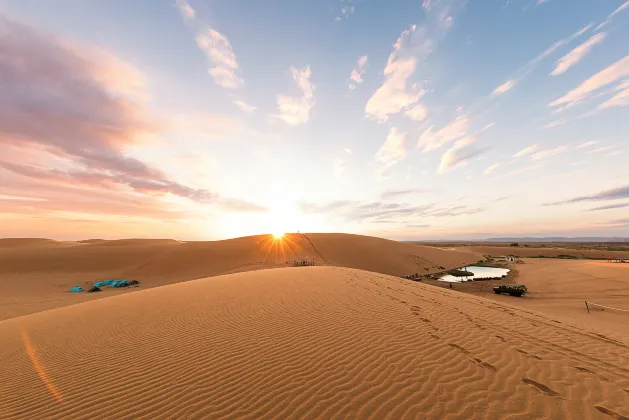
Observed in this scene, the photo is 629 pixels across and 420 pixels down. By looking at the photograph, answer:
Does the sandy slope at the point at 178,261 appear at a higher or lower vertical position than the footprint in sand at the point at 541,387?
higher

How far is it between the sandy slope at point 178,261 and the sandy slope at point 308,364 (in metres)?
18.1

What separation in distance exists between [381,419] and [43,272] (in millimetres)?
46511

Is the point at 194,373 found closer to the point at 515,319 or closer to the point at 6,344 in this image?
the point at 6,344

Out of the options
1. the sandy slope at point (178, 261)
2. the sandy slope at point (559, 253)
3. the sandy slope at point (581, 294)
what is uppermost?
the sandy slope at point (178, 261)

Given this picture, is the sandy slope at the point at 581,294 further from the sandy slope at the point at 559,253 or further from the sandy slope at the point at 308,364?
the sandy slope at the point at 559,253

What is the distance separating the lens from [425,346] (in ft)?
20.1

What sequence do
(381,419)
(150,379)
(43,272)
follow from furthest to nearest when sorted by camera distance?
(43,272)
(150,379)
(381,419)

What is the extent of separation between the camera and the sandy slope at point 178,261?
87.4 feet

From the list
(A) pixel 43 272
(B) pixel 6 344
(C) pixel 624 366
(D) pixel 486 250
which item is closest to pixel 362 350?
(C) pixel 624 366

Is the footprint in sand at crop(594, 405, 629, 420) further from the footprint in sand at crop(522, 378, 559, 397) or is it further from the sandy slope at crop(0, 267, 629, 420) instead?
the footprint in sand at crop(522, 378, 559, 397)

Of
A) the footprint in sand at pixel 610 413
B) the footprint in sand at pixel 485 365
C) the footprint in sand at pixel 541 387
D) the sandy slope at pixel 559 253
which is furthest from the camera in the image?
the sandy slope at pixel 559 253

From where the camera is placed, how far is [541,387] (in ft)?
15.8

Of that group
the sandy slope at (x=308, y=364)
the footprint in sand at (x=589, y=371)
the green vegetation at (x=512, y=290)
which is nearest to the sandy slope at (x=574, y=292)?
the green vegetation at (x=512, y=290)

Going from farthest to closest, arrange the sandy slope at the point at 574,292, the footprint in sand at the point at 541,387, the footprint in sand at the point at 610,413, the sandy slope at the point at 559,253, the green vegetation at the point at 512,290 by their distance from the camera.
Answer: the sandy slope at the point at 559,253
the green vegetation at the point at 512,290
the sandy slope at the point at 574,292
the footprint in sand at the point at 541,387
the footprint in sand at the point at 610,413
